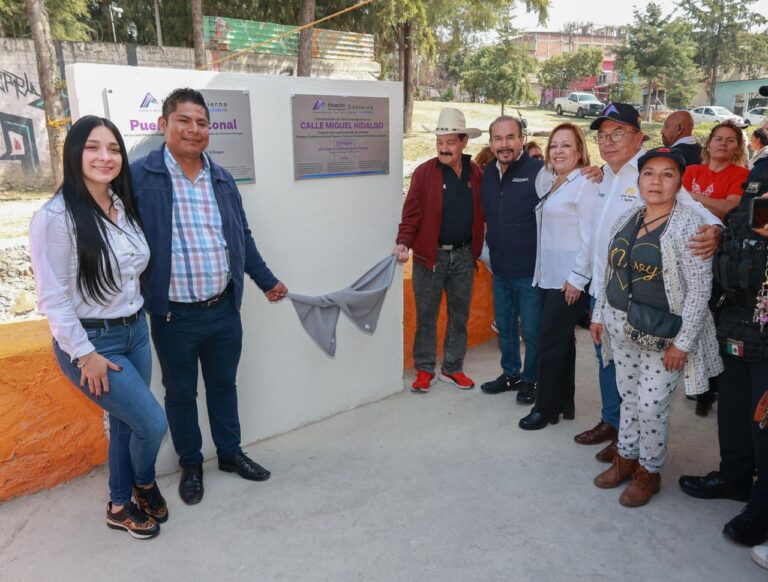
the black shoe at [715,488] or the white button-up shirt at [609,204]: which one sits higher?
the white button-up shirt at [609,204]

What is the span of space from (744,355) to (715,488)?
2.67ft

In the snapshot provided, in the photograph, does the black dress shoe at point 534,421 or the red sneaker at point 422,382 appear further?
the red sneaker at point 422,382

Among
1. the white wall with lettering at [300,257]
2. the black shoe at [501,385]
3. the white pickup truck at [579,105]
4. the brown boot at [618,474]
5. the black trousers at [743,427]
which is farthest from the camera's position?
the white pickup truck at [579,105]

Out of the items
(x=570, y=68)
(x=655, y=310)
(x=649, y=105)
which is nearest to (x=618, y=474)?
(x=655, y=310)

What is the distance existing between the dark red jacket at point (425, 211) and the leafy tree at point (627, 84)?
3210cm

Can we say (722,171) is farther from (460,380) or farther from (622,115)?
(460,380)

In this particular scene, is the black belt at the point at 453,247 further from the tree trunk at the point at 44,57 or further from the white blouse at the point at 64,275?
the tree trunk at the point at 44,57

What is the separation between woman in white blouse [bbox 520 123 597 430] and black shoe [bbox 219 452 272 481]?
1.66 meters

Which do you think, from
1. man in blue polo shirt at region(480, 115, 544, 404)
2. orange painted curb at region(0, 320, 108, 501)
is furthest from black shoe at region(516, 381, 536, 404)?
orange painted curb at region(0, 320, 108, 501)

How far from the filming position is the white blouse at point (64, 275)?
210cm

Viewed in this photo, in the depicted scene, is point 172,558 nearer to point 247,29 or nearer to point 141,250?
point 141,250

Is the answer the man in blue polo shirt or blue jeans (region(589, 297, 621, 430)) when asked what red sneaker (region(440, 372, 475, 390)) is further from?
blue jeans (region(589, 297, 621, 430))

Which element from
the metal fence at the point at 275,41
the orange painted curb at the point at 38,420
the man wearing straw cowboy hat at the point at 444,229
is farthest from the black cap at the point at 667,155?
the metal fence at the point at 275,41

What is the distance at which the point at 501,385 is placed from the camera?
4270 mm
